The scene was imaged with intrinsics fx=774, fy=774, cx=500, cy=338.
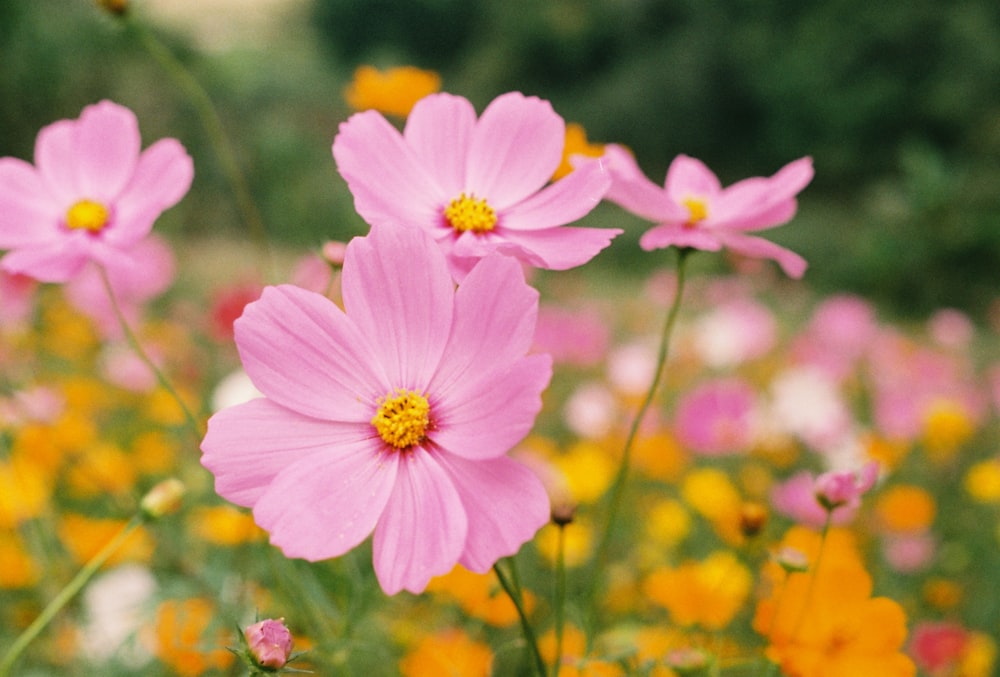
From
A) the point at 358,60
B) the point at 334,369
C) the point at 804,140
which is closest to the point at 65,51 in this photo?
the point at 358,60

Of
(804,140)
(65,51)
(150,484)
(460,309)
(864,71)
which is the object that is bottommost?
(150,484)

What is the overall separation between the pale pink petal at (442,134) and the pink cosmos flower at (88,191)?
0.15 metres

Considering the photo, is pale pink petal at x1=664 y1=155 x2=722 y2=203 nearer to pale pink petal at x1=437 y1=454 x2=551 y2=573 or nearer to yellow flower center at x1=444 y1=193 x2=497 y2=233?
yellow flower center at x1=444 y1=193 x2=497 y2=233

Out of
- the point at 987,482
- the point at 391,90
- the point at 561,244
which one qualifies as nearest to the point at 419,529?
the point at 561,244

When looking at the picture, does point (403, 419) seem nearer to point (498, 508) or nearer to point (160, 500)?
point (498, 508)

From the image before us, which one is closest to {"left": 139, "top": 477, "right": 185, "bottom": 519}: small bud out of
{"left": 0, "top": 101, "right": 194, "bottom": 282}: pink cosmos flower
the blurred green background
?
{"left": 0, "top": 101, "right": 194, "bottom": 282}: pink cosmos flower

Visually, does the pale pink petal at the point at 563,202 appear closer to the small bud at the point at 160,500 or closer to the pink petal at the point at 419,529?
the pink petal at the point at 419,529

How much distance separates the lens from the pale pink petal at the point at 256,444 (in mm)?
310

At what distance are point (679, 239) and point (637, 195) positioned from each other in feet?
0.10

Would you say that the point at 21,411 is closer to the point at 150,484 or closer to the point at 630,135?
the point at 150,484

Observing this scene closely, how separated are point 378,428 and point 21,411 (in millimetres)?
651

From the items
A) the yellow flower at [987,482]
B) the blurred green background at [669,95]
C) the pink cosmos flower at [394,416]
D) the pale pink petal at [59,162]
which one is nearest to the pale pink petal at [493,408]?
the pink cosmos flower at [394,416]

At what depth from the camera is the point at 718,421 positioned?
1290mm

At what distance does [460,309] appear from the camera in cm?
33
